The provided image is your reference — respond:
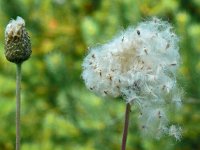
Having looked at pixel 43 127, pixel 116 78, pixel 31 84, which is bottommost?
pixel 43 127

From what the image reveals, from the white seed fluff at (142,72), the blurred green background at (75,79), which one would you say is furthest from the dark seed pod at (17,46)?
the blurred green background at (75,79)

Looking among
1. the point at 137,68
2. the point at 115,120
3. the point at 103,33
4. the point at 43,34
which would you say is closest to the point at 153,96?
the point at 137,68

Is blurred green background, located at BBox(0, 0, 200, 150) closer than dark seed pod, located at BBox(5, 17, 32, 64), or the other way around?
dark seed pod, located at BBox(5, 17, 32, 64)

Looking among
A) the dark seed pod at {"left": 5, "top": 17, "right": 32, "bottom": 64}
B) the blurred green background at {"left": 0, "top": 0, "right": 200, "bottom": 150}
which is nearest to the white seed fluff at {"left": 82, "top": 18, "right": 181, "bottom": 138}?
the dark seed pod at {"left": 5, "top": 17, "right": 32, "bottom": 64}

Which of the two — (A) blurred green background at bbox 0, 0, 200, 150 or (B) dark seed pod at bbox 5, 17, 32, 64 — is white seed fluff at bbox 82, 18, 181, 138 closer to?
(B) dark seed pod at bbox 5, 17, 32, 64

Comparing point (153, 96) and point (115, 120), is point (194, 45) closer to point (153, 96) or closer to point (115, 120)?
point (115, 120)

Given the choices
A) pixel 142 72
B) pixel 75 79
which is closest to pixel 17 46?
pixel 142 72
